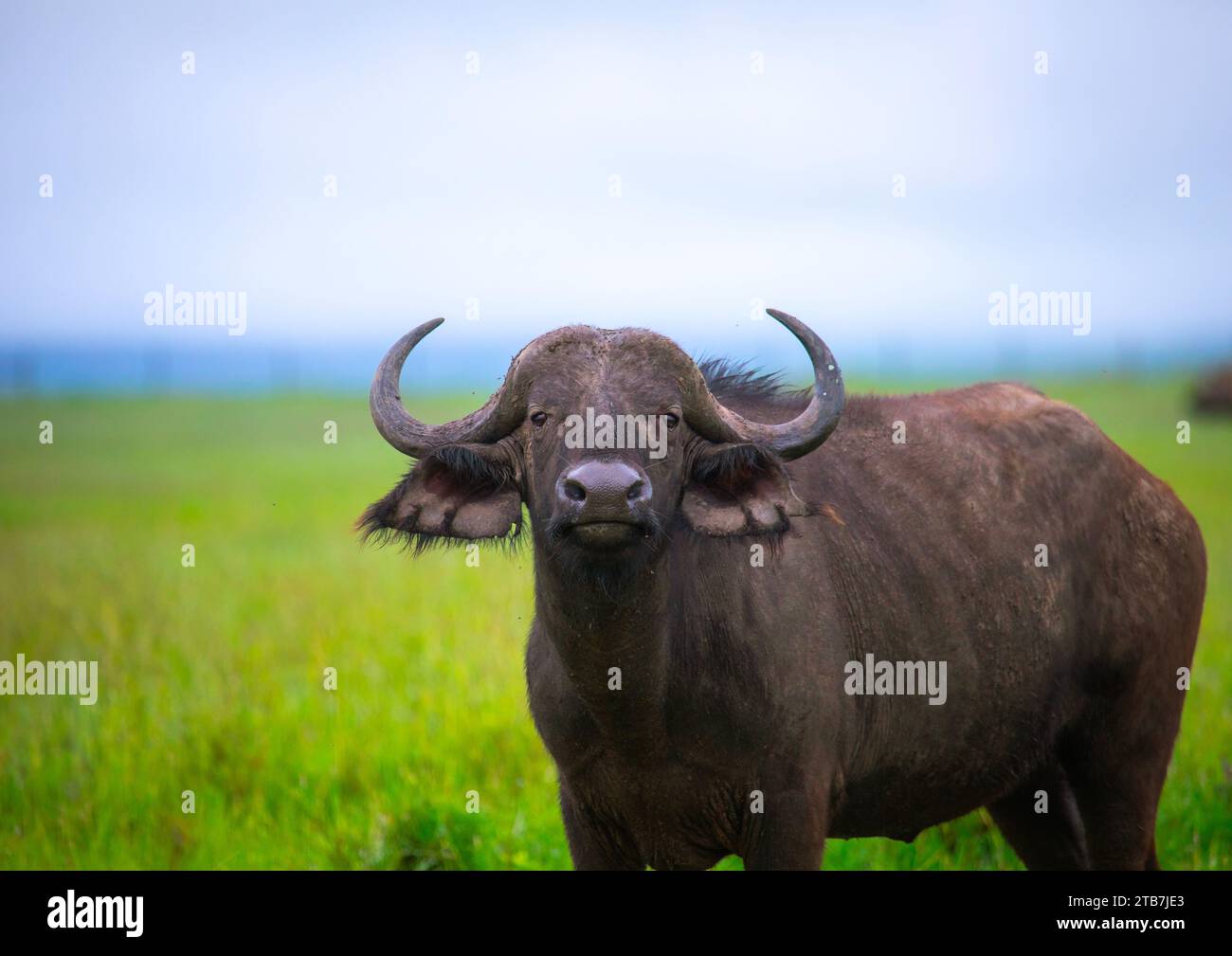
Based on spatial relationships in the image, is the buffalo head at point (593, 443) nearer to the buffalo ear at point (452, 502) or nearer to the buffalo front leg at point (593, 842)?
the buffalo ear at point (452, 502)

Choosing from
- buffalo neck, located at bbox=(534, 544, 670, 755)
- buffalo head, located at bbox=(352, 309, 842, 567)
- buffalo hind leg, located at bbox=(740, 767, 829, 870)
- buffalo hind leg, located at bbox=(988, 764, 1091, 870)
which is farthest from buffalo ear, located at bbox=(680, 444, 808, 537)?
buffalo hind leg, located at bbox=(988, 764, 1091, 870)

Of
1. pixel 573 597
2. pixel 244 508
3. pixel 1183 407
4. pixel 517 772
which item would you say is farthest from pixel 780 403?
pixel 1183 407

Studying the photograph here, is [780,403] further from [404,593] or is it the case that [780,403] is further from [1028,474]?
[404,593]

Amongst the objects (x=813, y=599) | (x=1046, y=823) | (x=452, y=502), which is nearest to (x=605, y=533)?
(x=452, y=502)

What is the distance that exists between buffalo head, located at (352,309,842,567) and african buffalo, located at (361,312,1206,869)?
0.01m

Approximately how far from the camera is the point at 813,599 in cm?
540

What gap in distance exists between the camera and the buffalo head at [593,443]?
181 inches

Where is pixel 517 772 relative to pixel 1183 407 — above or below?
below

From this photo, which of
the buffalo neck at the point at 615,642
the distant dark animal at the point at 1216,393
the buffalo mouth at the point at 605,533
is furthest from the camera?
the distant dark animal at the point at 1216,393

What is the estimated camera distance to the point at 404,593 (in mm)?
16562

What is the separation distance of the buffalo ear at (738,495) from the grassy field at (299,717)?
715 millimetres
